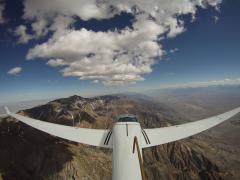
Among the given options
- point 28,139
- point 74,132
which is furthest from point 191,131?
point 28,139

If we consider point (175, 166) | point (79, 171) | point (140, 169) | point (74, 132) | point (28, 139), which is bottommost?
point (175, 166)

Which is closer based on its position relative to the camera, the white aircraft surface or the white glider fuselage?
the white glider fuselage

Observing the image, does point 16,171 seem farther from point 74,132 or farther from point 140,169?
point 140,169

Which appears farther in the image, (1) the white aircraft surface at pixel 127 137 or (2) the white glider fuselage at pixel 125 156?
(1) the white aircraft surface at pixel 127 137

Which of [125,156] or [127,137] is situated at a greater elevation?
[127,137]

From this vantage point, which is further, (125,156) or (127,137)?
(127,137)
